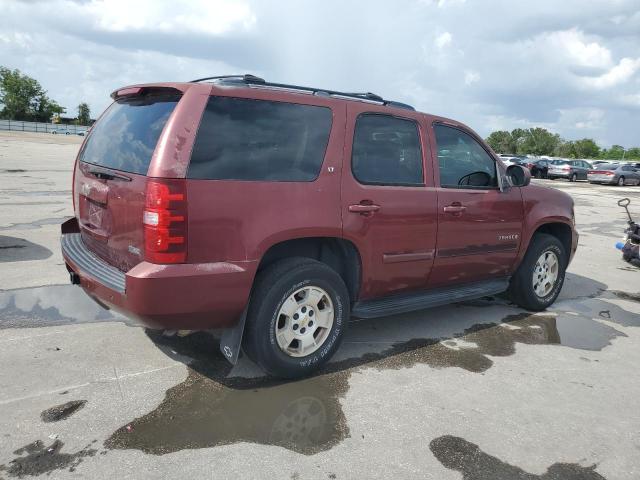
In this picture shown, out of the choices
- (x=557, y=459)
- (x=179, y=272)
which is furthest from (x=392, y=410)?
(x=179, y=272)

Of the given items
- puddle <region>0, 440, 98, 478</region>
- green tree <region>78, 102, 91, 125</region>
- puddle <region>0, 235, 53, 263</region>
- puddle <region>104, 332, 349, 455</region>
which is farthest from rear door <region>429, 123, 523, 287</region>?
green tree <region>78, 102, 91, 125</region>

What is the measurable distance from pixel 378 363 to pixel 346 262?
31.7 inches

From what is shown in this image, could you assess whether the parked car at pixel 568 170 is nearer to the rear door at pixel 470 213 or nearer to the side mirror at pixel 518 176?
the side mirror at pixel 518 176

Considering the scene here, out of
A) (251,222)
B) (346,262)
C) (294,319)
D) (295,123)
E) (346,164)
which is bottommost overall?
(294,319)

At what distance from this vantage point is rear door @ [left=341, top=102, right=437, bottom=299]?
3.69 meters

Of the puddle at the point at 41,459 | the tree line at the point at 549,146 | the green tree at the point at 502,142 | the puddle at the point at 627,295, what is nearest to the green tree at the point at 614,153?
the tree line at the point at 549,146

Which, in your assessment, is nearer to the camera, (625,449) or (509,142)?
(625,449)

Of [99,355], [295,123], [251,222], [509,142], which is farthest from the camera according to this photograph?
[509,142]

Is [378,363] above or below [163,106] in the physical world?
below

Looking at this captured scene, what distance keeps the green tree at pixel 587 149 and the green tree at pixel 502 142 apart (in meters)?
17.5

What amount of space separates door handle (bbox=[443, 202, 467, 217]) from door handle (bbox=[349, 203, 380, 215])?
796 mm

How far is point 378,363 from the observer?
3906 millimetres

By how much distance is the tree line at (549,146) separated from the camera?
73.6m

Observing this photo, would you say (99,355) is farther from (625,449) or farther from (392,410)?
(625,449)
